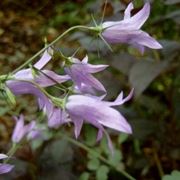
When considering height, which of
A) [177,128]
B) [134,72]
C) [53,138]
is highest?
[134,72]

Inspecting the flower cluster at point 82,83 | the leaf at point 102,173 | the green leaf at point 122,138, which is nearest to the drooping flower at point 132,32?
→ the flower cluster at point 82,83

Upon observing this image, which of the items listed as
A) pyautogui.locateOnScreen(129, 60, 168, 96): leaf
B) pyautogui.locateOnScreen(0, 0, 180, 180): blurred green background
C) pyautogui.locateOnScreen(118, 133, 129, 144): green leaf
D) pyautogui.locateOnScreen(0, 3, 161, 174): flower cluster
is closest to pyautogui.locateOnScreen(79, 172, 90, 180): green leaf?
pyautogui.locateOnScreen(0, 0, 180, 180): blurred green background

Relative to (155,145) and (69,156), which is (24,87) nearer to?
(69,156)

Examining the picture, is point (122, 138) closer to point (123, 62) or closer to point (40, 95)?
point (123, 62)

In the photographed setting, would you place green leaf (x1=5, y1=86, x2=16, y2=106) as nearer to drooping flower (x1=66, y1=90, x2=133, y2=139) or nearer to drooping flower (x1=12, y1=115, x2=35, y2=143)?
drooping flower (x1=66, y1=90, x2=133, y2=139)

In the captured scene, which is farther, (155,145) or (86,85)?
(155,145)

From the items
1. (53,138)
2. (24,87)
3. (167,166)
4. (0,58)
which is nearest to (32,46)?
(0,58)

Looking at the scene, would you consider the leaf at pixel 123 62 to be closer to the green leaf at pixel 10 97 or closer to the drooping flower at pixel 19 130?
the drooping flower at pixel 19 130
